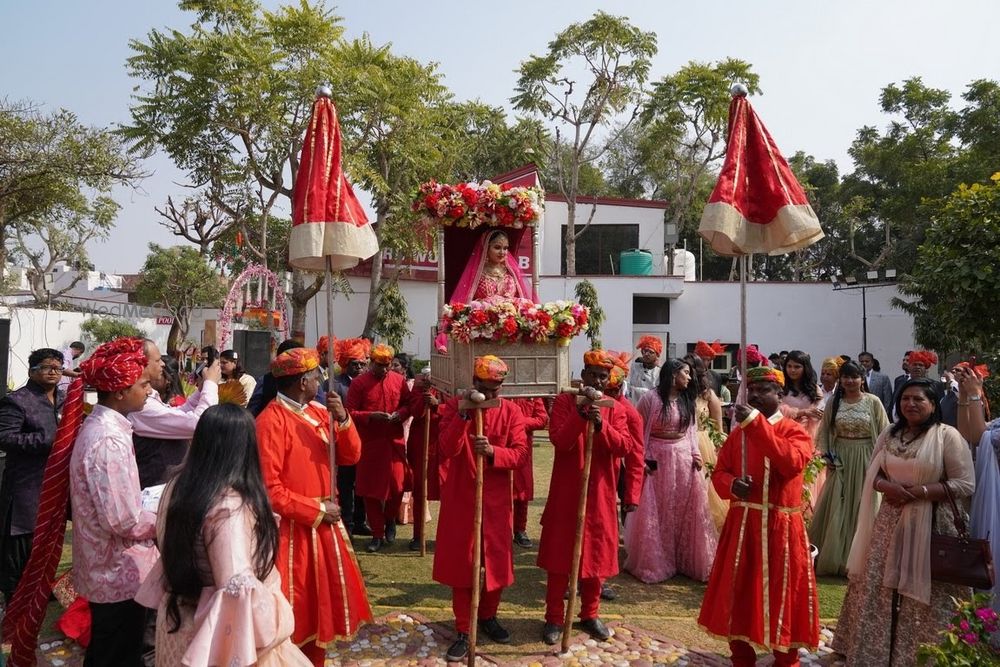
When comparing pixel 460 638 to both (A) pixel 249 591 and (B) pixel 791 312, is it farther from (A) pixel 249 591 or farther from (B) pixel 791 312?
(B) pixel 791 312

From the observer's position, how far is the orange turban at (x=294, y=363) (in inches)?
168

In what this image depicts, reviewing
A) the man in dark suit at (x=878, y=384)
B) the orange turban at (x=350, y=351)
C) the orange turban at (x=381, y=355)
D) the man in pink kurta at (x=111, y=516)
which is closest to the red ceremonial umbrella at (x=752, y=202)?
the man in pink kurta at (x=111, y=516)

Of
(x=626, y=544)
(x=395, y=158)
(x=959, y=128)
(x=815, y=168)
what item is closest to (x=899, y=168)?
(x=959, y=128)

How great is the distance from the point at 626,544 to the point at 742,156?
406 cm

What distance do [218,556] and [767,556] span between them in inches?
130

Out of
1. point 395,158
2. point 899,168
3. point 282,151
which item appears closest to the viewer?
point 282,151

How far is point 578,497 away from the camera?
5332 millimetres

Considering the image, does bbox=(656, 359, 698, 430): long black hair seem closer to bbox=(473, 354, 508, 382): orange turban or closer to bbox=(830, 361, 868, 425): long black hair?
bbox=(830, 361, 868, 425): long black hair

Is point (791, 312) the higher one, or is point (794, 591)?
point (791, 312)

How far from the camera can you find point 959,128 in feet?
75.4

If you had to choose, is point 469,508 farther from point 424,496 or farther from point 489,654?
point 424,496

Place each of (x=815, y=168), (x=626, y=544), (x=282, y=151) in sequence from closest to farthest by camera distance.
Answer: (x=626, y=544)
(x=282, y=151)
(x=815, y=168)

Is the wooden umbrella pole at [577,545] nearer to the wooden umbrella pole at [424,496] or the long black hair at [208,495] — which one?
the wooden umbrella pole at [424,496]

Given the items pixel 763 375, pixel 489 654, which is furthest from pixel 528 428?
pixel 763 375
